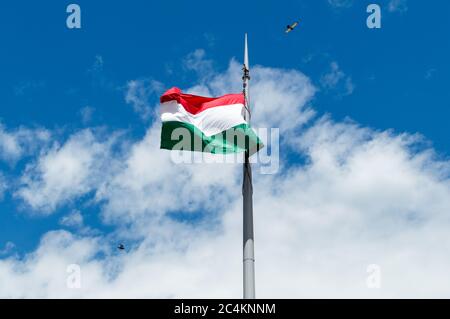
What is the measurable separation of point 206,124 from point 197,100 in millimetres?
1208

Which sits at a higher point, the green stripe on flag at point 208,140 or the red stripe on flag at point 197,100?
the red stripe on flag at point 197,100

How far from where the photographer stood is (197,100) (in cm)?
2648

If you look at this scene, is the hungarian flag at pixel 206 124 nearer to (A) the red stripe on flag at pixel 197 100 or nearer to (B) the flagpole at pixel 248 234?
(A) the red stripe on flag at pixel 197 100

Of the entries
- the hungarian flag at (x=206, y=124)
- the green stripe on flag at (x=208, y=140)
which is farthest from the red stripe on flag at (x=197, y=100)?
the green stripe on flag at (x=208, y=140)

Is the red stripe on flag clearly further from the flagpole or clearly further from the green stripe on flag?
the green stripe on flag

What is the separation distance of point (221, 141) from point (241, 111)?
4.95ft

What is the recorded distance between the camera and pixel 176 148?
24516 millimetres

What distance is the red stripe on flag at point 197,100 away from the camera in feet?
85.3

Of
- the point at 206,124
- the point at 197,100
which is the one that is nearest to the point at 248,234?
the point at 206,124

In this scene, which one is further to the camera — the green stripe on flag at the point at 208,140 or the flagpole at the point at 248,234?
the green stripe on flag at the point at 208,140

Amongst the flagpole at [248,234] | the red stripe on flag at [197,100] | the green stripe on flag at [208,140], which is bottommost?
the flagpole at [248,234]
